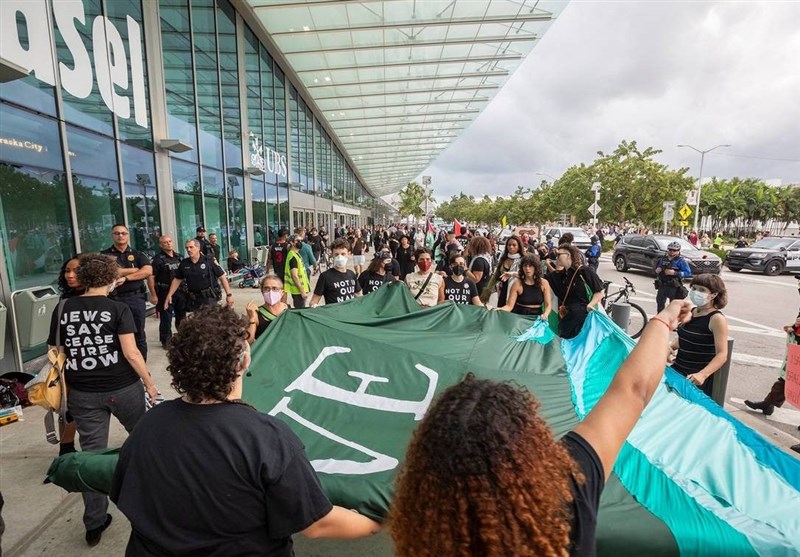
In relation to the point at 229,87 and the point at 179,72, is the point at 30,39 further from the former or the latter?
the point at 229,87

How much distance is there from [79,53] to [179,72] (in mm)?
4000

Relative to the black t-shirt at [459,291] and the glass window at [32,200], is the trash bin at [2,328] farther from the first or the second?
the black t-shirt at [459,291]

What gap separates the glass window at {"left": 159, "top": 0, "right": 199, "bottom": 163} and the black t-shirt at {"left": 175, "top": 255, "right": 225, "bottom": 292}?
16.0 feet

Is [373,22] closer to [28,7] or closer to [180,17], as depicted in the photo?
[180,17]

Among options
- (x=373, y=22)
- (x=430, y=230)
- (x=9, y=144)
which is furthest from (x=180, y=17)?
(x=430, y=230)

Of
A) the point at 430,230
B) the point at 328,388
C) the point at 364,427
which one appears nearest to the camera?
the point at 364,427

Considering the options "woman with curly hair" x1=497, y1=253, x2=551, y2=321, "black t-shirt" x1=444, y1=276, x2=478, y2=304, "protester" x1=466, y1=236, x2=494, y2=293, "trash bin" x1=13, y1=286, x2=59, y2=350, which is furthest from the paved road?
"trash bin" x1=13, y1=286, x2=59, y2=350

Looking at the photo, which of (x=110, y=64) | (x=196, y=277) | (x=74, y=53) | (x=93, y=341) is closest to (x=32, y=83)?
(x=74, y=53)

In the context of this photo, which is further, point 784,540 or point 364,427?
point 364,427

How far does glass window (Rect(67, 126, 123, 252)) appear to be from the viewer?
7332 mm

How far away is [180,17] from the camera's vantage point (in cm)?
1080

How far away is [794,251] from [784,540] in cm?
2422

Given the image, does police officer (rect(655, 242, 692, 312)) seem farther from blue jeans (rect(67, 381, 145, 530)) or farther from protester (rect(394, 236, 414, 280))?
blue jeans (rect(67, 381, 145, 530))

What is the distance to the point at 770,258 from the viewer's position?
738 inches
